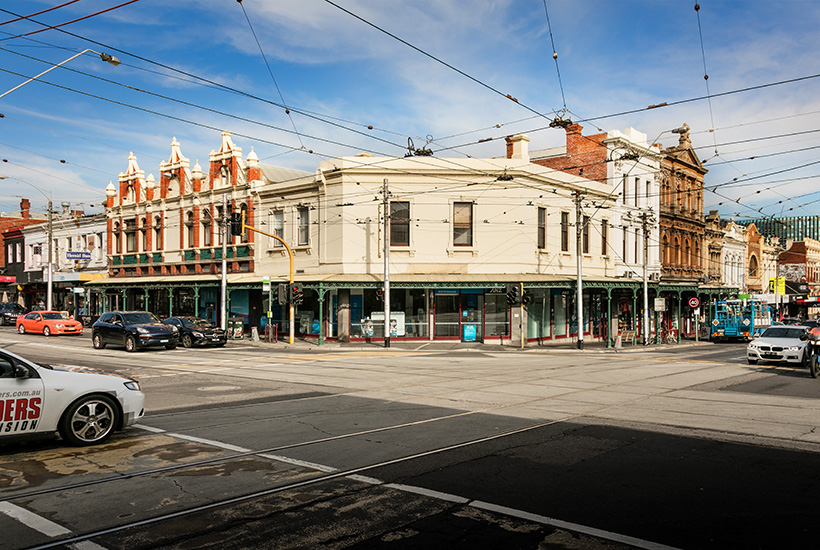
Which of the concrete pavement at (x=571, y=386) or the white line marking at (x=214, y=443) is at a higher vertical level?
the white line marking at (x=214, y=443)

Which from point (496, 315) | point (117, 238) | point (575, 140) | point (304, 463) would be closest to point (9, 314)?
point (117, 238)

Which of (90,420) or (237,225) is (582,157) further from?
(90,420)

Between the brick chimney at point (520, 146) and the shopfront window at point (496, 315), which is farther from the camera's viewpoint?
the brick chimney at point (520, 146)

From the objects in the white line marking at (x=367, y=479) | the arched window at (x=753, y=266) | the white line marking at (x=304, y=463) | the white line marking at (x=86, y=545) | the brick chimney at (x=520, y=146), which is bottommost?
the white line marking at (x=304, y=463)

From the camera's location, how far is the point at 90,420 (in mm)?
9094

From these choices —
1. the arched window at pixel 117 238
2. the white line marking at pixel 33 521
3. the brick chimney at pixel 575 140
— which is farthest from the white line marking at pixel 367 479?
the arched window at pixel 117 238

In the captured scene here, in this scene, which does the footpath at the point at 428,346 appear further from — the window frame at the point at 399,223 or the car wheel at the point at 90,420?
the car wheel at the point at 90,420

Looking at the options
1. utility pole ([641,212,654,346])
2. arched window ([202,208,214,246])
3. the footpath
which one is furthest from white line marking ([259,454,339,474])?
arched window ([202,208,214,246])

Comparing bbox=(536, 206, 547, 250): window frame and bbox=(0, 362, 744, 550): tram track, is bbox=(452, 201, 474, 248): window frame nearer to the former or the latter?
bbox=(536, 206, 547, 250): window frame

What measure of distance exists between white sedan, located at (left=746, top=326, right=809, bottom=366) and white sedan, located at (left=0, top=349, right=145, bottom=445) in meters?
20.8

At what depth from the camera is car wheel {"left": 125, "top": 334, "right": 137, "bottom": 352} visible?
27817mm

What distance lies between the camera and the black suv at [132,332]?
2778 centimetres

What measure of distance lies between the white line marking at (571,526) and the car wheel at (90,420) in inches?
223

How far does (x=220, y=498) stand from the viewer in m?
6.78
